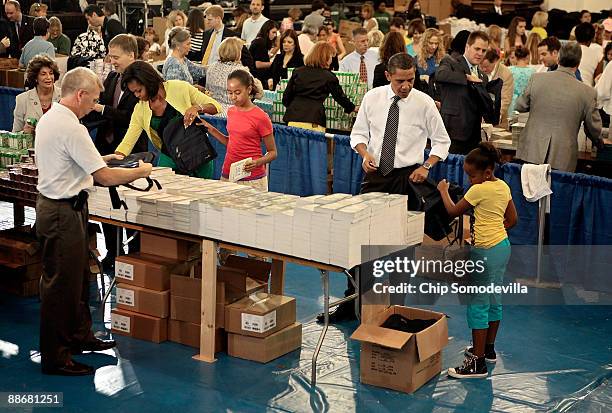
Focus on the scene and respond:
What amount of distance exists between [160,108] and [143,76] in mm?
314

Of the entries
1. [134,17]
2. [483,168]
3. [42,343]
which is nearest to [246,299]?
[42,343]

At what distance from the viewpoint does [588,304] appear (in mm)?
7238

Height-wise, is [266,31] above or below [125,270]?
above

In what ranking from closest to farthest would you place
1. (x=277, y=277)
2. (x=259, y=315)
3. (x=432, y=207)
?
(x=259, y=315)
(x=432, y=207)
(x=277, y=277)

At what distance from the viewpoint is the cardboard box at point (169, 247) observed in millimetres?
6289

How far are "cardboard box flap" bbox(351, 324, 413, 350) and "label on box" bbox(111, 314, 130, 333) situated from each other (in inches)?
62.6

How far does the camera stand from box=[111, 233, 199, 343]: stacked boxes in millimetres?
6230

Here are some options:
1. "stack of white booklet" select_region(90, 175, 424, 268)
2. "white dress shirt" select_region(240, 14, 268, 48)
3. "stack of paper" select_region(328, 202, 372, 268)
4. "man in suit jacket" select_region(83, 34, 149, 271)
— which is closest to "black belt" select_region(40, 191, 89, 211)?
"stack of white booklet" select_region(90, 175, 424, 268)

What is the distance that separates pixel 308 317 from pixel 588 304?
2.05 m

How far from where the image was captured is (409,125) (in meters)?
6.40

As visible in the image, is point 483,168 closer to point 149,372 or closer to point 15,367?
point 149,372

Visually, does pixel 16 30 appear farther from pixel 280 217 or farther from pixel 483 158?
pixel 483 158

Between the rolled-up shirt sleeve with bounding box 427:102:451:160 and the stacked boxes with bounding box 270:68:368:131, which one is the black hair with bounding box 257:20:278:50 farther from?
the rolled-up shirt sleeve with bounding box 427:102:451:160

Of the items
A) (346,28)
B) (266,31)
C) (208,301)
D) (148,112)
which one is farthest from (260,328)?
(346,28)
